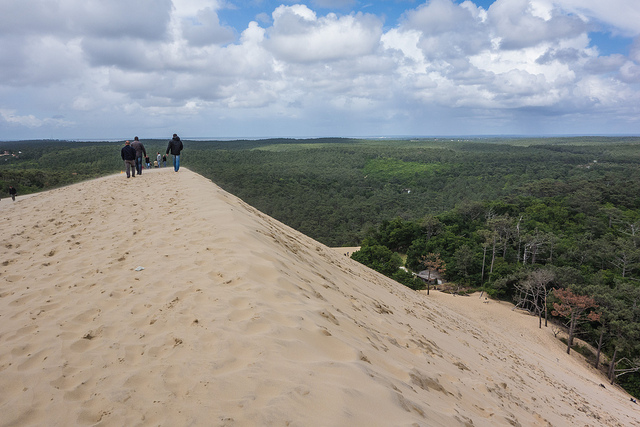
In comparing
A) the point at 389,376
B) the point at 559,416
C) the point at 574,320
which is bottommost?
the point at 574,320

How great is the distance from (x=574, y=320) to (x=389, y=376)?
21945mm

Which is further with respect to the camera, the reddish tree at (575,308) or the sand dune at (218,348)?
the reddish tree at (575,308)

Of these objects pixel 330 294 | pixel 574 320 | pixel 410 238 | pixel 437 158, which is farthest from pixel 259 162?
pixel 330 294

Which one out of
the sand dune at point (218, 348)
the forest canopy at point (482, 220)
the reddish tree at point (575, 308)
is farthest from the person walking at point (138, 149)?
the reddish tree at point (575, 308)

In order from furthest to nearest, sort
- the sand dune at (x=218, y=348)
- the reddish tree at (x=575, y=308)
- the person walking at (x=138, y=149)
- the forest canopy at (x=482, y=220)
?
the forest canopy at (x=482, y=220), the reddish tree at (x=575, y=308), the person walking at (x=138, y=149), the sand dune at (x=218, y=348)

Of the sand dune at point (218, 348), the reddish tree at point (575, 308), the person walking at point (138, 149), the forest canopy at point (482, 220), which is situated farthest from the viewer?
the forest canopy at point (482, 220)

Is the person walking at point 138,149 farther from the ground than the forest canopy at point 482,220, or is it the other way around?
the person walking at point 138,149

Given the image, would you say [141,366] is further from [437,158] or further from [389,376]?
[437,158]

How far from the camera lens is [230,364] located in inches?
110

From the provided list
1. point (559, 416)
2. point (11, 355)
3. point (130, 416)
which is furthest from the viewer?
point (559, 416)

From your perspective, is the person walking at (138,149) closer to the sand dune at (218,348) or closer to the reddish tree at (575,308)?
the sand dune at (218,348)

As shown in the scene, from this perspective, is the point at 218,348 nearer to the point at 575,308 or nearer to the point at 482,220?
the point at 575,308

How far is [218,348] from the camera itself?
2.99 meters

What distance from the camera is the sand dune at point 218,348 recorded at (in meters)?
2.46
